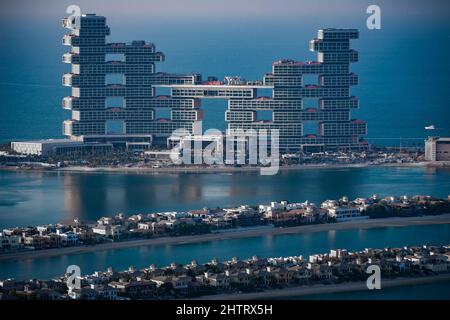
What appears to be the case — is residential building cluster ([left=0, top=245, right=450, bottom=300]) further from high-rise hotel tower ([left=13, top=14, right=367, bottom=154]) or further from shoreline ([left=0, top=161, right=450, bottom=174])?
high-rise hotel tower ([left=13, top=14, right=367, bottom=154])

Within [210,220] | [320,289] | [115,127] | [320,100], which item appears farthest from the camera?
[115,127]

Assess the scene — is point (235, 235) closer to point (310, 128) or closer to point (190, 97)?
point (190, 97)

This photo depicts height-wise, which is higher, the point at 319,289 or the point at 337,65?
the point at 337,65

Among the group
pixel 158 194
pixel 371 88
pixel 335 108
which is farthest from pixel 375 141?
pixel 371 88

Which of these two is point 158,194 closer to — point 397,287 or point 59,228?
point 59,228

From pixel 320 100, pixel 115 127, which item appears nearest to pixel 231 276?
pixel 320 100

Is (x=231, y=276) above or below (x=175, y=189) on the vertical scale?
below
